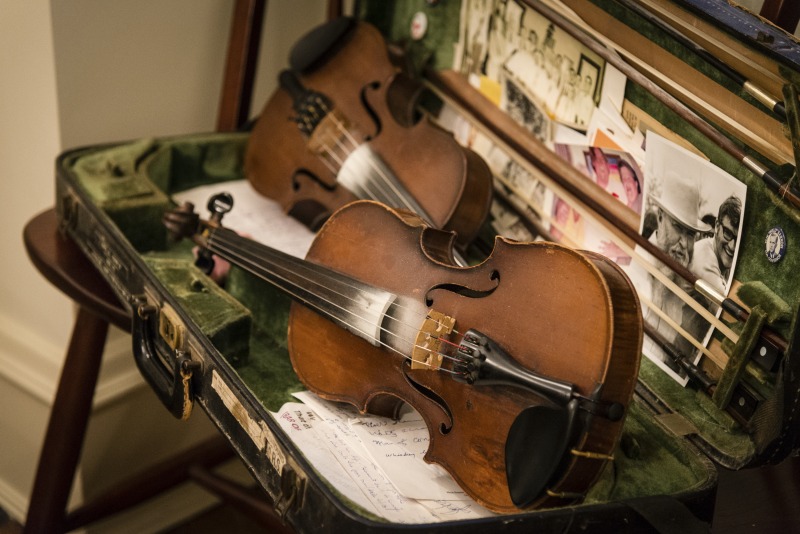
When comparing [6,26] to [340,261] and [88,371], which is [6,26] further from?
[340,261]

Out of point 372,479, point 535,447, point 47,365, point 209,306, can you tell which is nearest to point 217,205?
point 209,306

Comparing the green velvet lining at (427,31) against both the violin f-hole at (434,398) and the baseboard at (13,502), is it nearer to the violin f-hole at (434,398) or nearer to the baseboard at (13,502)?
the violin f-hole at (434,398)

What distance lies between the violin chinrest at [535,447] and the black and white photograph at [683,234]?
34cm

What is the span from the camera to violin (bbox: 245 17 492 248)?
1.39 m

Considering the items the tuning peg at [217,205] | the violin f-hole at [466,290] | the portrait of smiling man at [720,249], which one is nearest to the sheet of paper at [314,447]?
the violin f-hole at [466,290]

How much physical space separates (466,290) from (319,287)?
0.23 m

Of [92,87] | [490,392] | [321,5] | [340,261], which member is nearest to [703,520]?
[490,392]

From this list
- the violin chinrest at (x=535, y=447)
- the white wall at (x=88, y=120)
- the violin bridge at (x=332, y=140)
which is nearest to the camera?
the violin chinrest at (x=535, y=447)

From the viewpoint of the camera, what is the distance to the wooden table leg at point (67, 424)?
1547 millimetres

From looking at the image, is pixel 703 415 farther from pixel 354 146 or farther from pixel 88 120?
pixel 88 120

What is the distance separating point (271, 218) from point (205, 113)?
0.45 metres

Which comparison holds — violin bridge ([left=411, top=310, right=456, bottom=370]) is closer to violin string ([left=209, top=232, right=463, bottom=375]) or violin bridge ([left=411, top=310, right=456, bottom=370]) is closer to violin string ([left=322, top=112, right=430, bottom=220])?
violin string ([left=209, top=232, right=463, bottom=375])

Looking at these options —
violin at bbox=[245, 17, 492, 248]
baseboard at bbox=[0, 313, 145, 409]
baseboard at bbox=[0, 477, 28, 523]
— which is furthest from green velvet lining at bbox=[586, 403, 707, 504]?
baseboard at bbox=[0, 477, 28, 523]

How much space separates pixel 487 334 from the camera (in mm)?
1002
